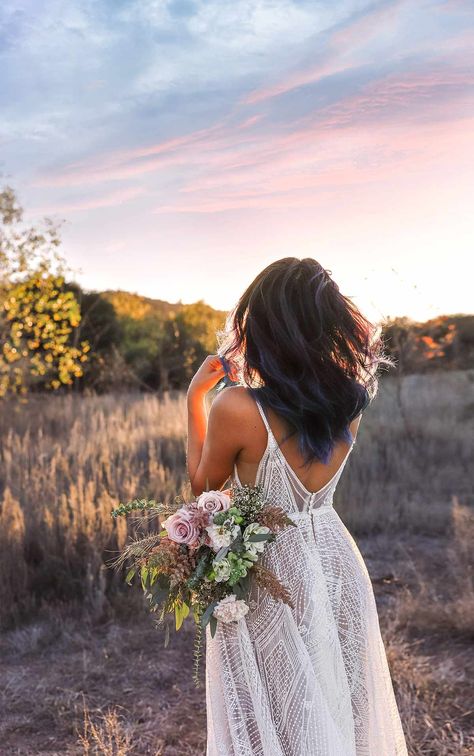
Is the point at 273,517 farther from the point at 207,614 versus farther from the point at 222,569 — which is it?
the point at 207,614

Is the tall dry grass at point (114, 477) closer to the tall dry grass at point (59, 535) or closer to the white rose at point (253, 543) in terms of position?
the tall dry grass at point (59, 535)

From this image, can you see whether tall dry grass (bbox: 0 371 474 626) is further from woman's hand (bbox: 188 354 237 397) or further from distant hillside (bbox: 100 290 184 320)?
distant hillside (bbox: 100 290 184 320)

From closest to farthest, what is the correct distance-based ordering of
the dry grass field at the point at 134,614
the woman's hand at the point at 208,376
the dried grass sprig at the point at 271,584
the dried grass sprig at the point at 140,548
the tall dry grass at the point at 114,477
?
the dried grass sprig at the point at 271,584, the dried grass sprig at the point at 140,548, the woman's hand at the point at 208,376, the dry grass field at the point at 134,614, the tall dry grass at the point at 114,477

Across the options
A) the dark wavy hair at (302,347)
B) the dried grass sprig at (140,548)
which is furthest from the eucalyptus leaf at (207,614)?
the dark wavy hair at (302,347)

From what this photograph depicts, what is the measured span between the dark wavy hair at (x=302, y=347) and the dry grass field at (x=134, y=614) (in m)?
1.85

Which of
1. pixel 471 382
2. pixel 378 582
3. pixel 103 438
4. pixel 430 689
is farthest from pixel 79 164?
pixel 471 382

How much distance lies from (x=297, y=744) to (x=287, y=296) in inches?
53.7

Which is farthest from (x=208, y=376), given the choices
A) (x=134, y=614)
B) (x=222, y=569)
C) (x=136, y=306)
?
(x=136, y=306)

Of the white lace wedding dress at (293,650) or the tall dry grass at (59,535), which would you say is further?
the tall dry grass at (59,535)

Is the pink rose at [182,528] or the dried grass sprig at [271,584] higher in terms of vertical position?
the pink rose at [182,528]

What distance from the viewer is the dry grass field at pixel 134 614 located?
4.03 metres

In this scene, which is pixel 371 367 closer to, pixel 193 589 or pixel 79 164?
pixel 193 589

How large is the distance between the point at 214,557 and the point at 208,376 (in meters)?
0.58

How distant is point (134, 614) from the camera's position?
214 inches
